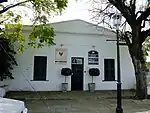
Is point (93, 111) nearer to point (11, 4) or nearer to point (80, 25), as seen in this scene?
point (11, 4)

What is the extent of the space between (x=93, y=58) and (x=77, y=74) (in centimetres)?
179

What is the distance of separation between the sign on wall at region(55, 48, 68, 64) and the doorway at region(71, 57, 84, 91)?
0.63 meters

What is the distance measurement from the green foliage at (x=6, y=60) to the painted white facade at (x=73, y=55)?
2.58 feet

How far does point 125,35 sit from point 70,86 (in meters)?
5.74

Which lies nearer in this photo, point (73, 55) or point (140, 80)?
point (140, 80)

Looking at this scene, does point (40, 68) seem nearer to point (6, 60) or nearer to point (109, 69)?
point (6, 60)

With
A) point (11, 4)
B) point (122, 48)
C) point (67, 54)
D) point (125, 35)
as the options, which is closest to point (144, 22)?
point (125, 35)

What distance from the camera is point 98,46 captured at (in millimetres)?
19078

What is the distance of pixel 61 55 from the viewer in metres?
18.3

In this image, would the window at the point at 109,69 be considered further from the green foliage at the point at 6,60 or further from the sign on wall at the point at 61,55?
the green foliage at the point at 6,60

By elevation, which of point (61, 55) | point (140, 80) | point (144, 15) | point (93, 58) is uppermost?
point (144, 15)

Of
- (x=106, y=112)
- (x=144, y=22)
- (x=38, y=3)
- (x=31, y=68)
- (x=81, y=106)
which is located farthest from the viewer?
(x=31, y=68)

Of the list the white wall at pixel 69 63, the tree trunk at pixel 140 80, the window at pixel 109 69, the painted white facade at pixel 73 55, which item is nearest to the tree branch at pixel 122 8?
the tree trunk at pixel 140 80

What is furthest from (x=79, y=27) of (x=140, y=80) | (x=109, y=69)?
(x=140, y=80)
